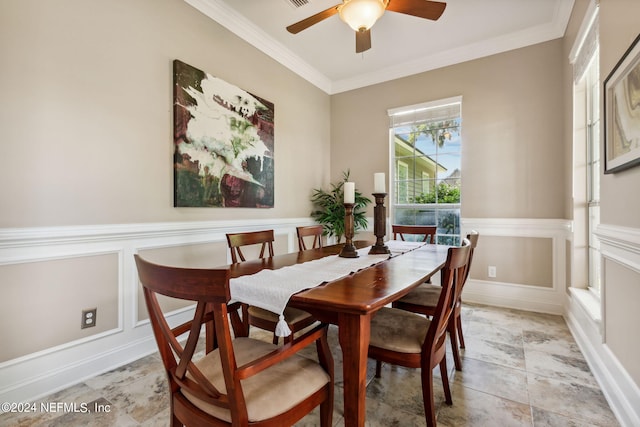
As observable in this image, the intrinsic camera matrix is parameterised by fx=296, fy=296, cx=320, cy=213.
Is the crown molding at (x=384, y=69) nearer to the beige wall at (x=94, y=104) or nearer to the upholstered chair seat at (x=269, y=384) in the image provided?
the beige wall at (x=94, y=104)

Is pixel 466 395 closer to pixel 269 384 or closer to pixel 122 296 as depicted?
pixel 269 384

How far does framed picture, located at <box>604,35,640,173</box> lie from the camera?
134 centimetres

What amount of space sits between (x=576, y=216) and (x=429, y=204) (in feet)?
4.87

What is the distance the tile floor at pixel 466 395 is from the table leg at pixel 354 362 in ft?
1.49

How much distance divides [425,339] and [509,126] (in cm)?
288

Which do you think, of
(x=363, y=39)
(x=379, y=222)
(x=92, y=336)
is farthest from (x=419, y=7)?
(x=92, y=336)

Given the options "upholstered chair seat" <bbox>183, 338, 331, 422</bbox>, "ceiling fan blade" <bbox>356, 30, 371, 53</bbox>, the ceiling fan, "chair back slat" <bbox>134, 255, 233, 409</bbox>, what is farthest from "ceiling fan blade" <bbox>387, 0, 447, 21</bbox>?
"upholstered chair seat" <bbox>183, 338, 331, 422</bbox>

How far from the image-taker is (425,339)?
1.37 m

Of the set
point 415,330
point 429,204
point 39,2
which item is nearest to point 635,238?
point 415,330

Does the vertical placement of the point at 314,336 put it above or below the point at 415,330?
above

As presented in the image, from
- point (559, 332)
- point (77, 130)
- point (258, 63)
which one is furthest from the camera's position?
point (258, 63)

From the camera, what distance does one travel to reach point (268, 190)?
331 cm

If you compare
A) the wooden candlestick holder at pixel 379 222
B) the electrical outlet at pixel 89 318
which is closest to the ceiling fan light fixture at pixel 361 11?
the wooden candlestick holder at pixel 379 222

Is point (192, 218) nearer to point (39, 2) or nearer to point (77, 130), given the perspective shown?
point (77, 130)
